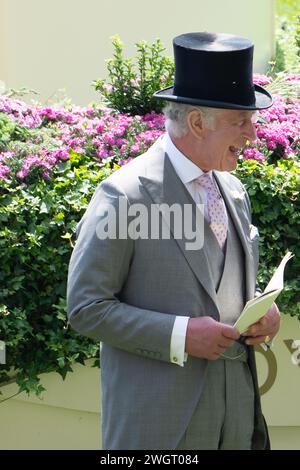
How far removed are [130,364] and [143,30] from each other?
180 inches

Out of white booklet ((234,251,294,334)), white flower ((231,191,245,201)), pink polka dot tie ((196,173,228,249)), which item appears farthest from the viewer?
white flower ((231,191,245,201))

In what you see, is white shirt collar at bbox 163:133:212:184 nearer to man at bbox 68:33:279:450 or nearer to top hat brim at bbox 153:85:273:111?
man at bbox 68:33:279:450

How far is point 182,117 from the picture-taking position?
3.42 meters

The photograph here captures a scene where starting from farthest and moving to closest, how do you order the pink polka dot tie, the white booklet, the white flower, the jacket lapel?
1. the white flower
2. the pink polka dot tie
3. the jacket lapel
4. the white booklet

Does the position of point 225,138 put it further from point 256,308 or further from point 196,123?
point 256,308

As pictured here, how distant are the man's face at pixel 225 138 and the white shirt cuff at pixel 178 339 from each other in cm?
54

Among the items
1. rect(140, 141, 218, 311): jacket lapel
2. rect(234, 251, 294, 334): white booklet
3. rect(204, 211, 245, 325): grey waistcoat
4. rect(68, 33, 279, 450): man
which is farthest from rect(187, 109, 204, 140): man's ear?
rect(234, 251, 294, 334): white booklet

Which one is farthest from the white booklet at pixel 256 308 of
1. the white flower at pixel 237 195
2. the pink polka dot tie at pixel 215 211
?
the white flower at pixel 237 195

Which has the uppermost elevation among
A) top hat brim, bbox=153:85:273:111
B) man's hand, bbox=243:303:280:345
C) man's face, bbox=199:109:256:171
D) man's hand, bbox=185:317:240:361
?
top hat brim, bbox=153:85:273:111

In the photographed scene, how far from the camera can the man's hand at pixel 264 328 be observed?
3438 millimetres

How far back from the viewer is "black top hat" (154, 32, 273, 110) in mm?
3416

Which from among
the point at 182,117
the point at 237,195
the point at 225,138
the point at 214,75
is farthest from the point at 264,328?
the point at 214,75
